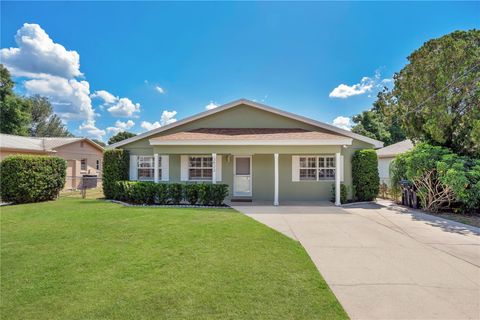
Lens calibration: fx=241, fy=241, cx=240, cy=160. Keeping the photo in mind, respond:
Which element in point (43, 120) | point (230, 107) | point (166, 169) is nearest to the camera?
point (166, 169)

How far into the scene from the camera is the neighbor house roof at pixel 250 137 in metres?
11.4

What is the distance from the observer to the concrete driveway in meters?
3.29

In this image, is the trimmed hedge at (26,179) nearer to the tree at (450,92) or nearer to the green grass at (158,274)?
the green grass at (158,274)

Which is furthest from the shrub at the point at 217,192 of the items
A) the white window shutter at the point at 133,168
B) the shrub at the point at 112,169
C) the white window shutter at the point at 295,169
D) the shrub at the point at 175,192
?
the shrub at the point at 112,169

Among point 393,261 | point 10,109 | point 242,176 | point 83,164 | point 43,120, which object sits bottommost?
point 393,261

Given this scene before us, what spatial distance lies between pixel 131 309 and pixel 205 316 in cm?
98

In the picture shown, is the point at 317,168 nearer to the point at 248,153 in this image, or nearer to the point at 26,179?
the point at 248,153

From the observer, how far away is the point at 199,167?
519 inches

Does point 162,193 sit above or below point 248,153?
below

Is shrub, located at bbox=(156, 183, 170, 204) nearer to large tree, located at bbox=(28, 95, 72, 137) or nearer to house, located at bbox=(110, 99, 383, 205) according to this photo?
house, located at bbox=(110, 99, 383, 205)

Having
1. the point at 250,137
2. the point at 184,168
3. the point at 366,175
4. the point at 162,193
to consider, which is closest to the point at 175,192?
the point at 162,193

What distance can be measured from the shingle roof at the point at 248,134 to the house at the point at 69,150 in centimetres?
920

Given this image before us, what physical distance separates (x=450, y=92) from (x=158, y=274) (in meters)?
14.3

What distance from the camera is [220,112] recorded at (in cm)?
1413
